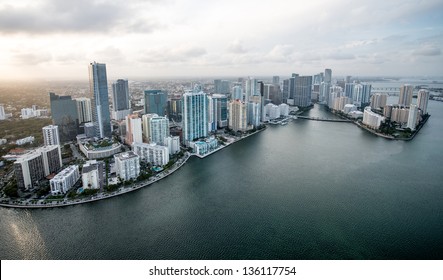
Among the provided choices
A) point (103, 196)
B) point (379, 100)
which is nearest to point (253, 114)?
point (103, 196)

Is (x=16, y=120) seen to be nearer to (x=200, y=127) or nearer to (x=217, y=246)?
(x=200, y=127)

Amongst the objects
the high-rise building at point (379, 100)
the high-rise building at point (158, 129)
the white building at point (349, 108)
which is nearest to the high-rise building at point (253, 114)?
the high-rise building at point (158, 129)

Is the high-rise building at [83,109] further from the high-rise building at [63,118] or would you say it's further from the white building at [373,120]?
the white building at [373,120]

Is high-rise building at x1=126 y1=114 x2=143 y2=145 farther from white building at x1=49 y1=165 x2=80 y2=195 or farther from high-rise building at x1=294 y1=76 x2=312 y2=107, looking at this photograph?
high-rise building at x1=294 y1=76 x2=312 y2=107

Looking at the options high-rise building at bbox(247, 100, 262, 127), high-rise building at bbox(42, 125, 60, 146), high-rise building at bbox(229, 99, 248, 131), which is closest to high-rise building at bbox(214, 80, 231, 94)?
high-rise building at bbox(247, 100, 262, 127)

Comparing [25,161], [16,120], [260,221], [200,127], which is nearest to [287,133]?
[200,127]

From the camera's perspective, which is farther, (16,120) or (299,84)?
(299,84)

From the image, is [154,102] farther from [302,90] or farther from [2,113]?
[302,90]
